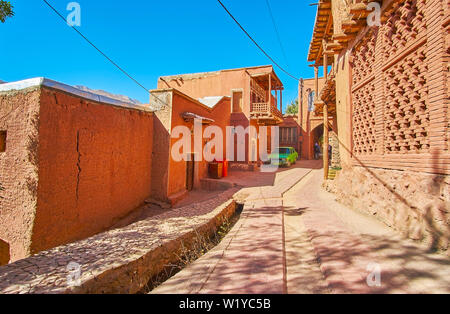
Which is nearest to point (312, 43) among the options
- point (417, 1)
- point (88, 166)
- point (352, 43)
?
point (352, 43)

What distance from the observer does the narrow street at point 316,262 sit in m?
2.15

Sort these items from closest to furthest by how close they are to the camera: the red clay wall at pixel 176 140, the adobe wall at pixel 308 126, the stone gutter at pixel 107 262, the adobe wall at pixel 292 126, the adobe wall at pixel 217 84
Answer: the stone gutter at pixel 107 262 < the red clay wall at pixel 176 140 < the adobe wall at pixel 217 84 < the adobe wall at pixel 308 126 < the adobe wall at pixel 292 126

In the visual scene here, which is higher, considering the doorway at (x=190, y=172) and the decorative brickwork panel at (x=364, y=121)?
the decorative brickwork panel at (x=364, y=121)

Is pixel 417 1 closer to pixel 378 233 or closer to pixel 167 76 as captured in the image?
pixel 378 233

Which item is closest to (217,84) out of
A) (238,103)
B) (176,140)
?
(238,103)

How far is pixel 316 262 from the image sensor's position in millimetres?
2807

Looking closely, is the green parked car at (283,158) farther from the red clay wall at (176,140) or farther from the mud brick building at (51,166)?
the mud brick building at (51,166)

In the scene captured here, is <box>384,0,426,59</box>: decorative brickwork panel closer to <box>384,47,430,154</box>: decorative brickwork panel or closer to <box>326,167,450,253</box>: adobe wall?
<box>384,47,430,154</box>: decorative brickwork panel

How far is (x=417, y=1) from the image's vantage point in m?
3.38

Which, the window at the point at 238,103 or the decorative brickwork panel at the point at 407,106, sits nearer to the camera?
the decorative brickwork panel at the point at 407,106

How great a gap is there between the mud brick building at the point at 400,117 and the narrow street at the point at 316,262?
1.46ft

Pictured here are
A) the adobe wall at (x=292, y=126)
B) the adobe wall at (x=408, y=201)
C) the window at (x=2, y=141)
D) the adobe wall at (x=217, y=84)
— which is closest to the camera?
the adobe wall at (x=408, y=201)

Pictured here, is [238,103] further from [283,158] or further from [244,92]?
[283,158]

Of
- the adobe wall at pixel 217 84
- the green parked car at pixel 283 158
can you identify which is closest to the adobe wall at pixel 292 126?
the green parked car at pixel 283 158
